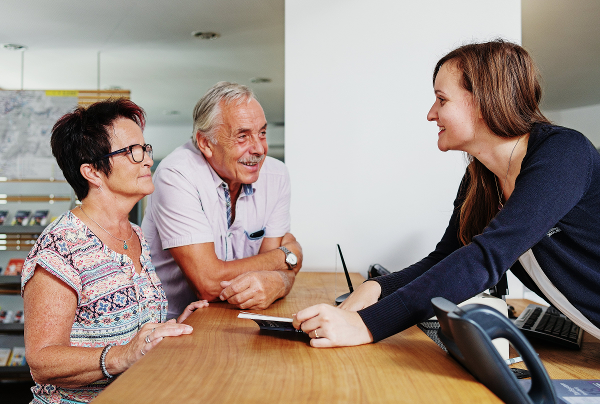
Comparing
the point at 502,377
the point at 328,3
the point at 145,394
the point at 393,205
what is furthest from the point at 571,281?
the point at 328,3

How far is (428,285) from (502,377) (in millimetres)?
292

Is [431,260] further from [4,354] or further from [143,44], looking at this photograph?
[143,44]

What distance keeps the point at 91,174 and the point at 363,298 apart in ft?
2.94

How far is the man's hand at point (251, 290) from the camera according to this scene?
59.9 inches

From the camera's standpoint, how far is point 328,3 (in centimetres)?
269

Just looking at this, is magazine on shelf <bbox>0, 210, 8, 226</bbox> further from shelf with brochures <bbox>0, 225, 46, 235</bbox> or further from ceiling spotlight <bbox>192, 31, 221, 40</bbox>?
ceiling spotlight <bbox>192, 31, 221, 40</bbox>

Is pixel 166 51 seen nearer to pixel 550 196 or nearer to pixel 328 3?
pixel 328 3

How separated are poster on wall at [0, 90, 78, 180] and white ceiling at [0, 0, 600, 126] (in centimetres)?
74

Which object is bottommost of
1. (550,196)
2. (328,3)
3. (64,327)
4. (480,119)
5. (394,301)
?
(64,327)

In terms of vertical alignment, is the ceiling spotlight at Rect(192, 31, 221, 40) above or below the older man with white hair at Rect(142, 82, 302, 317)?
above

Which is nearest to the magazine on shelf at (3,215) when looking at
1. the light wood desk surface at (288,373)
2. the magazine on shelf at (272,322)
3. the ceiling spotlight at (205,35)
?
the ceiling spotlight at (205,35)

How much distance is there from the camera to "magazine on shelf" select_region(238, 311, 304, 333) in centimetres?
108

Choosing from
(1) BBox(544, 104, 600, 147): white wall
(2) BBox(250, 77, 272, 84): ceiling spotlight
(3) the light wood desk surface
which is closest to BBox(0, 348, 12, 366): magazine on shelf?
(3) the light wood desk surface

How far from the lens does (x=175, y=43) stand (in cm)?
514
